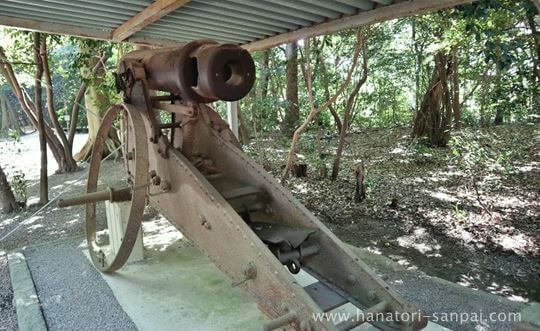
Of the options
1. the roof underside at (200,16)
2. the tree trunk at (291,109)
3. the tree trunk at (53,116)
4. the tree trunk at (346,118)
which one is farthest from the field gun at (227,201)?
the tree trunk at (291,109)

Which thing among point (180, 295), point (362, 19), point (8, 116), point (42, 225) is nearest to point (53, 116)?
point (42, 225)

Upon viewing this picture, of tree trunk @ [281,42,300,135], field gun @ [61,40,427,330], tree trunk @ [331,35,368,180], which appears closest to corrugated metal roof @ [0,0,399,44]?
field gun @ [61,40,427,330]

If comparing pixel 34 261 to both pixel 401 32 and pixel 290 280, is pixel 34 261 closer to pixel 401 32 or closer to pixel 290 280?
pixel 290 280

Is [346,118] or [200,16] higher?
[200,16]

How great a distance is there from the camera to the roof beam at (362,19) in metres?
2.84

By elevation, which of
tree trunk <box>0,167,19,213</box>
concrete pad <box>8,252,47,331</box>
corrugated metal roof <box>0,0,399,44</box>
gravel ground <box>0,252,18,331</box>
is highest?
corrugated metal roof <box>0,0,399,44</box>

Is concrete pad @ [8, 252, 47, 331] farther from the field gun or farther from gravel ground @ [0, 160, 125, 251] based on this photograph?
gravel ground @ [0, 160, 125, 251]

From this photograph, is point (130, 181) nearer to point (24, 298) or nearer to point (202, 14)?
point (24, 298)

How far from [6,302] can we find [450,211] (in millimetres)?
5046

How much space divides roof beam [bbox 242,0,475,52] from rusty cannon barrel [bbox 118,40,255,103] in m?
1.43

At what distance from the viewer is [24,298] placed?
9.98 feet

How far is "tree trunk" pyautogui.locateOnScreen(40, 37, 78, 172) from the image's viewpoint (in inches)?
265

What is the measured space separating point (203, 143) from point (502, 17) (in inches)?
121

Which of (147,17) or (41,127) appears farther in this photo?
(41,127)
